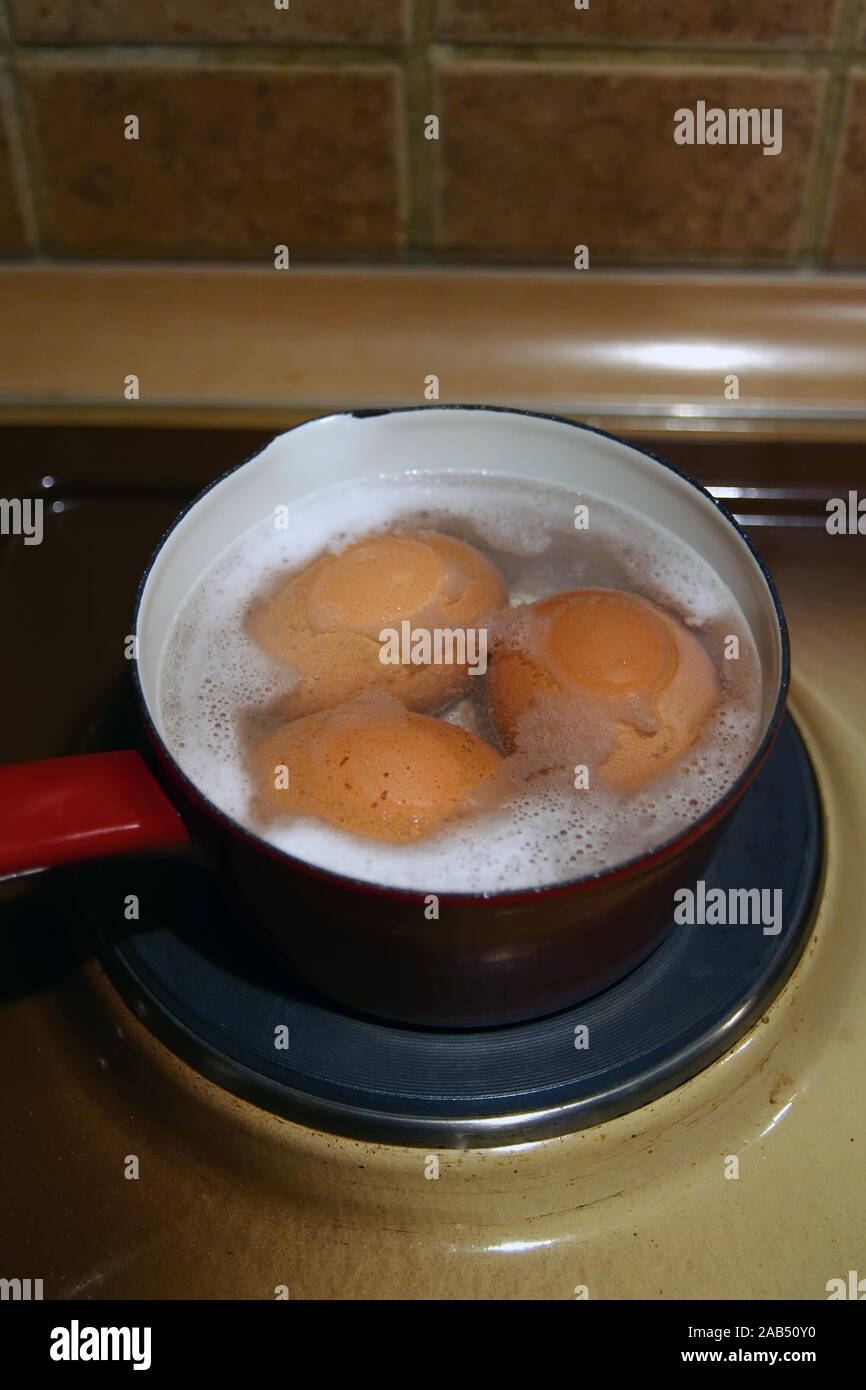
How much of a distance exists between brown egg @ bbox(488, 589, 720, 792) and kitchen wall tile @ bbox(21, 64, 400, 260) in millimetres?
316

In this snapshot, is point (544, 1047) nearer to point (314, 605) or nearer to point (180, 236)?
point (314, 605)

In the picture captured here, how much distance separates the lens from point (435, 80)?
2.17 feet

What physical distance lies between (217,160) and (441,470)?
0.80ft

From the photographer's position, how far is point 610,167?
2.28 ft

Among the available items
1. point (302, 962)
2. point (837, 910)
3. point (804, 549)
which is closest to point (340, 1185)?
point (302, 962)

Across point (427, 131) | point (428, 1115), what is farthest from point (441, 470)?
point (428, 1115)

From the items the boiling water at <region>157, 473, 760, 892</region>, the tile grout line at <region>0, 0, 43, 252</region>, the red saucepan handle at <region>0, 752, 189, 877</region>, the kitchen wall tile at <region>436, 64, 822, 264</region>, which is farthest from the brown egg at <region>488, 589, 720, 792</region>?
the tile grout line at <region>0, 0, 43, 252</region>

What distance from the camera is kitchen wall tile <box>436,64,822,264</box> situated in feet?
2.17

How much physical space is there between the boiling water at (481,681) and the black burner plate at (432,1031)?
67mm

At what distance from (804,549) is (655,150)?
9.5 inches

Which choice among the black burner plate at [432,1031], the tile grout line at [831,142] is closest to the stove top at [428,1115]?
the black burner plate at [432,1031]

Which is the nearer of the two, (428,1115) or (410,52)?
(428,1115)

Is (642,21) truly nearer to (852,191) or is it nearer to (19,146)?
(852,191)
